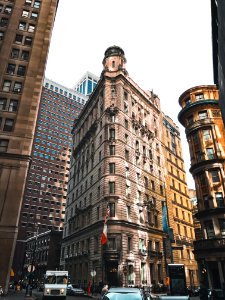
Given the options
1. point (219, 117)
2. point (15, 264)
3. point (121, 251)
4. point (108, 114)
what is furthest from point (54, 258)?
point (219, 117)

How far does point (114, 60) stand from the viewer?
194 ft

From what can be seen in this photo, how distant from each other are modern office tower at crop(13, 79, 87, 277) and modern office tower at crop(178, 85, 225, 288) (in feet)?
228

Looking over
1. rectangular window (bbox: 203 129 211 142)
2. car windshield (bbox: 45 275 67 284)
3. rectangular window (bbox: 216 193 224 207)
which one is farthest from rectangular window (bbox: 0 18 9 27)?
rectangular window (bbox: 216 193 224 207)

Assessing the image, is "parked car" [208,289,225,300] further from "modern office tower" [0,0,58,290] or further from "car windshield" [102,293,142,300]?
"modern office tower" [0,0,58,290]

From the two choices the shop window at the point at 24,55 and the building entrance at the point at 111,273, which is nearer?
the building entrance at the point at 111,273

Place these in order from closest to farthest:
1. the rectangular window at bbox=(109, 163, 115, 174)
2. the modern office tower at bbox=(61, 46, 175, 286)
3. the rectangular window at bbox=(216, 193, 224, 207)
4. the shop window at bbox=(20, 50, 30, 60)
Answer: the rectangular window at bbox=(216, 193, 224, 207), the modern office tower at bbox=(61, 46, 175, 286), the shop window at bbox=(20, 50, 30, 60), the rectangular window at bbox=(109, 163, 115, 174)

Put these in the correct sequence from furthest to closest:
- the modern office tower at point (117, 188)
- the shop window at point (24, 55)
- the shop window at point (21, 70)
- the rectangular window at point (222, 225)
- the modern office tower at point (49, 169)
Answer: the modern office tower at point (49, 169), the shop window at point (24, 55), the modern office tower at point (117, 188), the shop window at point (21, 70), the rectangular window at point (222, 225)

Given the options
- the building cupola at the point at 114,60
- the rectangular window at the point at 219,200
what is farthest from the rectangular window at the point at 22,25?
the rectangular window at the point at 219,200

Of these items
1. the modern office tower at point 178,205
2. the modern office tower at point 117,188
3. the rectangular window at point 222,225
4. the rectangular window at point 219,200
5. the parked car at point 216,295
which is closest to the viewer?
the parked car at point 216,295

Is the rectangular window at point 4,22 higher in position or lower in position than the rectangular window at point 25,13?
lower

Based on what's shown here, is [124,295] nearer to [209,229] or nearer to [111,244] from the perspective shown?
[209,229]

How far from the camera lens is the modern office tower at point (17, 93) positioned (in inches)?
1230

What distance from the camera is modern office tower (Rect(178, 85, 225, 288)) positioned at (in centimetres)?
3503

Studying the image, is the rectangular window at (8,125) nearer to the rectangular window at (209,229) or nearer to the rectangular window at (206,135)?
the rectangular window at (206,135)
